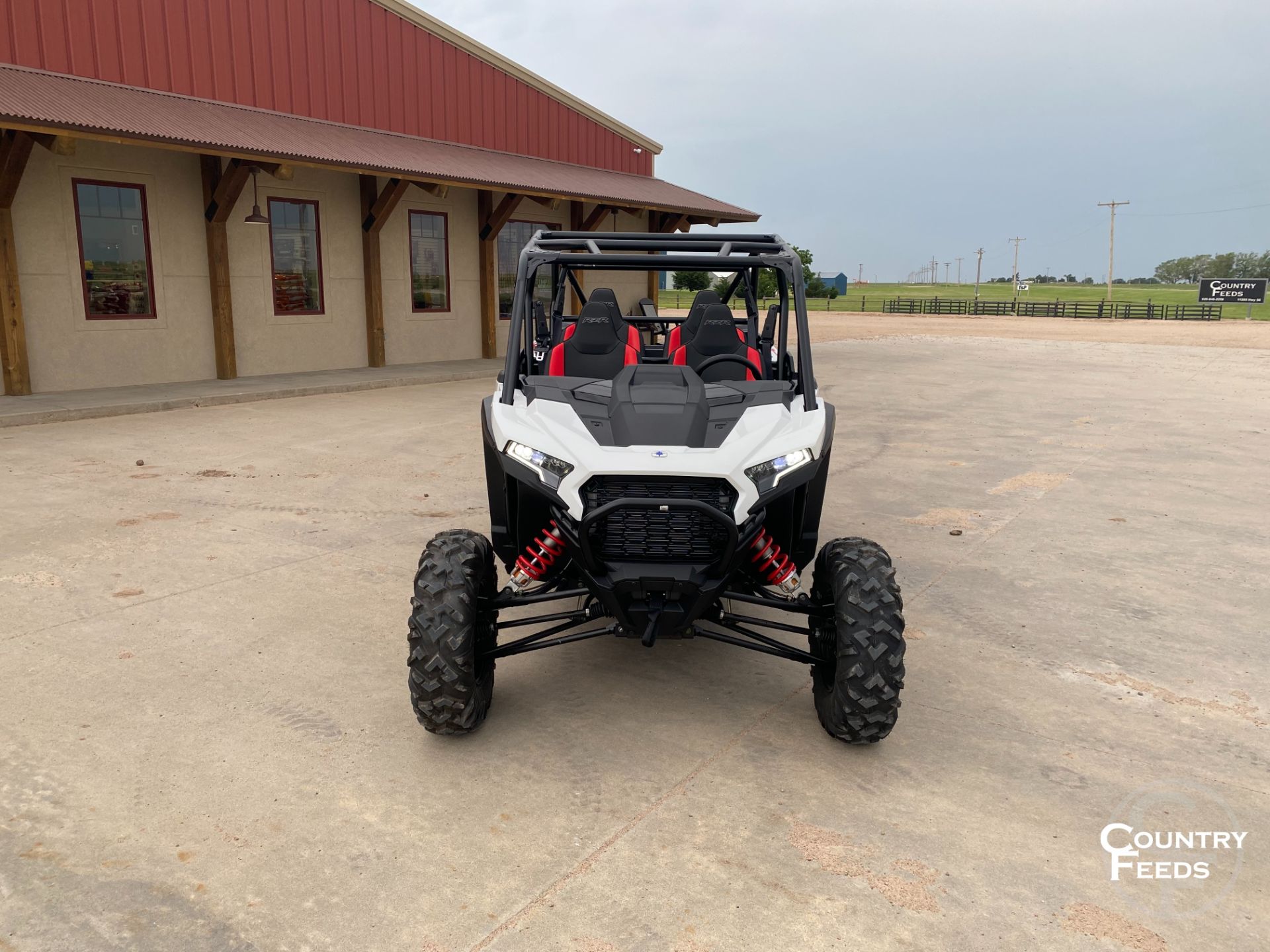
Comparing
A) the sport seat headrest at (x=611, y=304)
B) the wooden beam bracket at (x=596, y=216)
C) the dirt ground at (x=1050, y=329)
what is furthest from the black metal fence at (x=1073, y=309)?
the sport seat headrest at (x=611, y=304)

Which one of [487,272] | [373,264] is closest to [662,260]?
[373,264]

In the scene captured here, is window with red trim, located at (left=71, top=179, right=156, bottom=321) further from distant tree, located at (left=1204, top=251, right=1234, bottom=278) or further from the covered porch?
distant tree, located at (left=1204, top=251, right=1234, bottom=278)

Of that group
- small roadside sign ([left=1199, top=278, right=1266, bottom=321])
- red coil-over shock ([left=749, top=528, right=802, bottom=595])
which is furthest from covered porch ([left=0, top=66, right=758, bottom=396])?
small roadside sign ([left=1199, top=278, right=1266, bottom=321])

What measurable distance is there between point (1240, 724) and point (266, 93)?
15334 mm

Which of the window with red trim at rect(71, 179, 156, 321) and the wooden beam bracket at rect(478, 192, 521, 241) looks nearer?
the window with red trim at rect(71, 179, 156, 321)

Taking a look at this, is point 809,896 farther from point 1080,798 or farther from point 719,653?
point 719,653

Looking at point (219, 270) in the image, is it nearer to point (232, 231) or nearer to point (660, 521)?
point (232, 231)

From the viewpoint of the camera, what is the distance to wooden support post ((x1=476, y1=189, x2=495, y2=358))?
60.2 ft

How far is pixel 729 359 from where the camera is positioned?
432 cm

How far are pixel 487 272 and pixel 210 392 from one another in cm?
750

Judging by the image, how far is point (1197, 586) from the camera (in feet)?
17.3

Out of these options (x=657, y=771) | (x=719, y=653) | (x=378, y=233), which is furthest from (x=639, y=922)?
(x=378, y=233)

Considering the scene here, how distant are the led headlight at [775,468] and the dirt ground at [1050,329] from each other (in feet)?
81.2

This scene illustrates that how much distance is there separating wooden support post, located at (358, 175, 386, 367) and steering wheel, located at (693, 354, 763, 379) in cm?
1239
